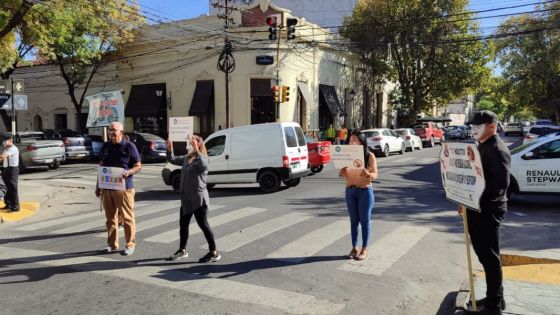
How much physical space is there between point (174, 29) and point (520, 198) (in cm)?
2600

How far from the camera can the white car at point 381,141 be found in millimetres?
25750

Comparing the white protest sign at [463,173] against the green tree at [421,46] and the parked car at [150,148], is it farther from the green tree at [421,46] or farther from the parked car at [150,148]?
the green tree at [421,46]

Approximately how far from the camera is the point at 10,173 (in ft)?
36.4

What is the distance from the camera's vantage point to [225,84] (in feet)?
98.1

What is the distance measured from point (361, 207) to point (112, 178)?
3.57 m

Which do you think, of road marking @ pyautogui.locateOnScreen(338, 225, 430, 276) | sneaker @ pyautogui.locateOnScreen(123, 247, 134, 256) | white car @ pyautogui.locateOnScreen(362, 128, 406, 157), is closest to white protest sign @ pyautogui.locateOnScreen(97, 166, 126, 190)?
sneaker @ pyautogui.locateOnScreen(123, 247, 134, 256)

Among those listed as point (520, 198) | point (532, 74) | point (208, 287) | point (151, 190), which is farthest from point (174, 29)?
point (532, 74)

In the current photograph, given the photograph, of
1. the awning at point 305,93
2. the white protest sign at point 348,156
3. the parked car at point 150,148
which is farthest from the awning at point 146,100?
the white protest sign at point 348,156

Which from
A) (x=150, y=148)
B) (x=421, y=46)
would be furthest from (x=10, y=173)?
(x=421, y=46)

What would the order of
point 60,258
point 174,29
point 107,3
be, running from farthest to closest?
point 174,29 < point 107,3 < point 60,258

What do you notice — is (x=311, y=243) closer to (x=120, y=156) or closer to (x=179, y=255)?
(x=179, y=255)

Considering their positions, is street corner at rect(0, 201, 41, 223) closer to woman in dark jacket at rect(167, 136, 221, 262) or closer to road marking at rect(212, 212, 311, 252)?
road marking at rect(212, 212, 311, 252)

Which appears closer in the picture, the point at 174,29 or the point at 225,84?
the point at 225,84

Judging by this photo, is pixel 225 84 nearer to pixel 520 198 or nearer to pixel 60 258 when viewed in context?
pixel 520 198
